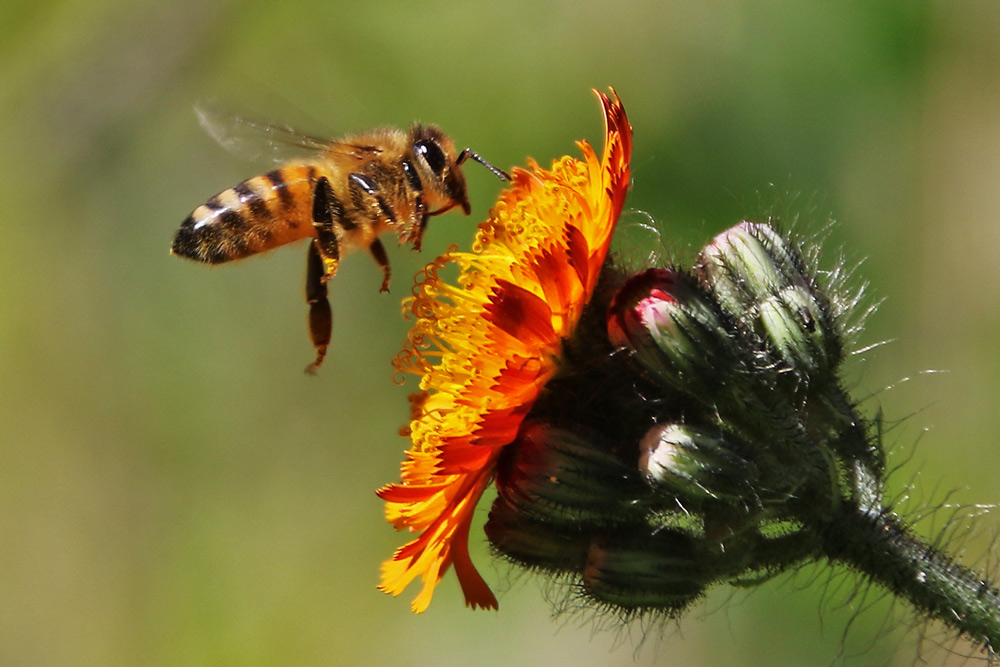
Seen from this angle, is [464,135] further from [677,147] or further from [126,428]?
[126,428]

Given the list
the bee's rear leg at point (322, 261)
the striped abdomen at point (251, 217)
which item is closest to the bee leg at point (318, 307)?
the bee's rear leg at point (322, 261)

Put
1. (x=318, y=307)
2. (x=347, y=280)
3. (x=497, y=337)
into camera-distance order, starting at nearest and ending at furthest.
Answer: (x=497, y=337), (x=318, y=307), (x=347, y=280)

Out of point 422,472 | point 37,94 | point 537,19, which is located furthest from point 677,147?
point 37,94

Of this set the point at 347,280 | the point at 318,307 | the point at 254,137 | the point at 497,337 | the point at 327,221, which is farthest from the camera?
the point at 347,280

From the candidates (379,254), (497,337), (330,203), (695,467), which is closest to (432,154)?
(330,203)

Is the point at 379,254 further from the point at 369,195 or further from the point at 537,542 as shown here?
the point at 537,542
